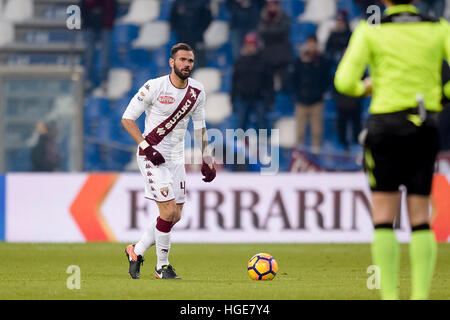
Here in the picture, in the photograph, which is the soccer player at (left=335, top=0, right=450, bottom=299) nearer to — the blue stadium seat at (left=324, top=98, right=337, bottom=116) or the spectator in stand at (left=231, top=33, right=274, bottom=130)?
the spectator in stand at (left=231, top=33, right=274, bottom=130)

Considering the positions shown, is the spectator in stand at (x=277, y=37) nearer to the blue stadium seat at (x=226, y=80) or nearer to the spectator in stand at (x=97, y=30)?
the blue stadium seat at (x=226, y=80)

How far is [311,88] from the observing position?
1731cm

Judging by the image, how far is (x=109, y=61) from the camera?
1916 cm

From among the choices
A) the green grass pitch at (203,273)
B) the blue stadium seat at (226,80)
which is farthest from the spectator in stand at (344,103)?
the green grass pitch at (203,273)

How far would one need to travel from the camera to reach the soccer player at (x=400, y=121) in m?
5.69

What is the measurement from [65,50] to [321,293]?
1217 cm

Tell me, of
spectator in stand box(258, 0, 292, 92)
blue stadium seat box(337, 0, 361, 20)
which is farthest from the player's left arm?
blue stadium seat box(337, 0, 361, 20)

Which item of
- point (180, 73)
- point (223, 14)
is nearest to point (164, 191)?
point (180, 73)

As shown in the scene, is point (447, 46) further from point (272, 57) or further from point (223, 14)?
point (223, 14)

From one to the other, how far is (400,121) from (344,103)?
11.5 m

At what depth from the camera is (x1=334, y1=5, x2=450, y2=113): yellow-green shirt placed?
5.71 m

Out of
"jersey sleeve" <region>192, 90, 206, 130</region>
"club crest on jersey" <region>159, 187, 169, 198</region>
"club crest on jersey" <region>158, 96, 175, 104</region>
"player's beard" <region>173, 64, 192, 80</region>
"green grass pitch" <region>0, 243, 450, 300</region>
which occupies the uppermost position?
"player's beard" <region>173, 64, 192, 80</region>

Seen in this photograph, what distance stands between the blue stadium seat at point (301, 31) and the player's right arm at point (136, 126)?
Answer: 10546 mm

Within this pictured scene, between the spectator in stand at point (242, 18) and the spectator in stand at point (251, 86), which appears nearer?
the spectator in stand at point (251, 86)
